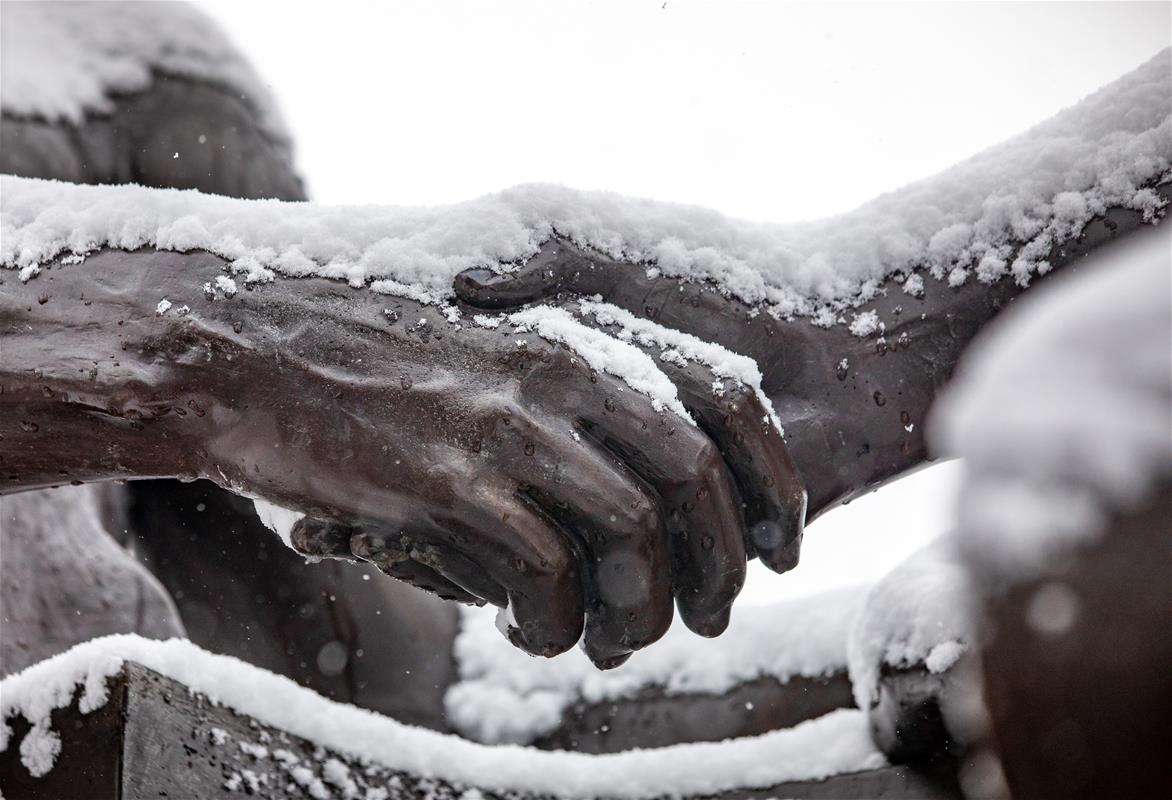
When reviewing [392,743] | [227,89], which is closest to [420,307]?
[392,743]

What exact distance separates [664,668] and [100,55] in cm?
93

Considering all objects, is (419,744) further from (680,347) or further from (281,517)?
→ (680,347)

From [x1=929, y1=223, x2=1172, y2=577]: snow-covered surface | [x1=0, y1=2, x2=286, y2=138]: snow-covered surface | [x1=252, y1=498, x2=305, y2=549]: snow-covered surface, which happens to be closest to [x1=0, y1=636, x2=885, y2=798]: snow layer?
[x1=252, y1=498, x2=305, y2=549]: snow-covered surface

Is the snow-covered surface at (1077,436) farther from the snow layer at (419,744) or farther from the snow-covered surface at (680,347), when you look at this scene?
the snow layer at (419,744)

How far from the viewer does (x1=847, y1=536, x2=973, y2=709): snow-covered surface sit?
835 millimetres

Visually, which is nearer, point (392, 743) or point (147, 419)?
point (147, 419)

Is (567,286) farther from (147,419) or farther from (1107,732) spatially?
(1107,732)

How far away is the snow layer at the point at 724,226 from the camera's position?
70 centimetres

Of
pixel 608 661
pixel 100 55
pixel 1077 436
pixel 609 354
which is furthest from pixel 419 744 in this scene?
pixel 100 55

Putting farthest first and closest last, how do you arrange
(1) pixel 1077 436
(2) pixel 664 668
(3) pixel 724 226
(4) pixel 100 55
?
(4) pixel 100 55 → (2) pixel 664 668 → (3) pixel 724 226 → (1) pixel 1077 436

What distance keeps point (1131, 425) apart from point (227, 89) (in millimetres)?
1255

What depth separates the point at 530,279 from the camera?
0.69 m

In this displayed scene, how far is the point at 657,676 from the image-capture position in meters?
1.19

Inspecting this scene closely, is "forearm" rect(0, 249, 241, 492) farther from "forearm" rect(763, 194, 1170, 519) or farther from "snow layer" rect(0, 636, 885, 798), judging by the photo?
"forearm" rect(763, 194, 1170, 519)
